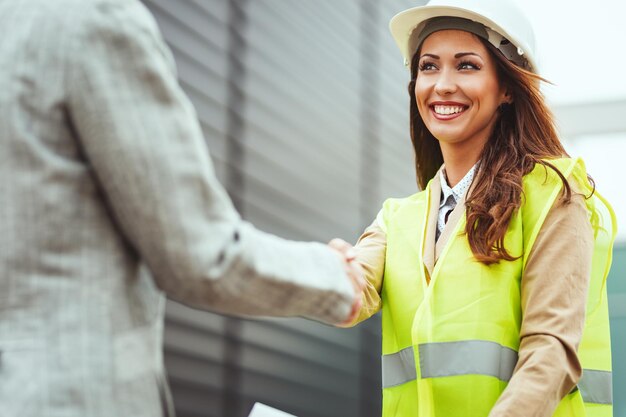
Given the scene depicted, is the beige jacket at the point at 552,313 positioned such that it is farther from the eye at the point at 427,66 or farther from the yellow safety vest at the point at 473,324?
the eye at the point at 427,66

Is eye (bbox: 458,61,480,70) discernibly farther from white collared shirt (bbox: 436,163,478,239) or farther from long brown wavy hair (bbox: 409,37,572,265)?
white collared shirt (bbox: 436,163,478,239)

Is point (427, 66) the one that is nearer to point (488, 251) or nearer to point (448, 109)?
point (448, 109)

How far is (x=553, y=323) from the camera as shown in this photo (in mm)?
2051

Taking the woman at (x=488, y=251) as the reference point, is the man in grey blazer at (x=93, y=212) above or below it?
above

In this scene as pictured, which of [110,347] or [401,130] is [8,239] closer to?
[110,347]

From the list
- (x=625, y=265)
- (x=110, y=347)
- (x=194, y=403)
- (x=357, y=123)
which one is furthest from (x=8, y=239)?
(x=625, y=265)

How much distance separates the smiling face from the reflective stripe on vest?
1.74ft

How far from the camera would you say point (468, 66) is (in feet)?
7.85

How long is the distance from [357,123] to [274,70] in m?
1.02

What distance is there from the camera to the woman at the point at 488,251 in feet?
6.88

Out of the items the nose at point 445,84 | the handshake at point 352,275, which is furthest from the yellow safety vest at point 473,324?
the handshake at point 352,275

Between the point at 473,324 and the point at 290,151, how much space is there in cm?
185

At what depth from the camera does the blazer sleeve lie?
1244 millimetres

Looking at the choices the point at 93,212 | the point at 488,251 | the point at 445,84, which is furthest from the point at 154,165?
the point at 445,84
